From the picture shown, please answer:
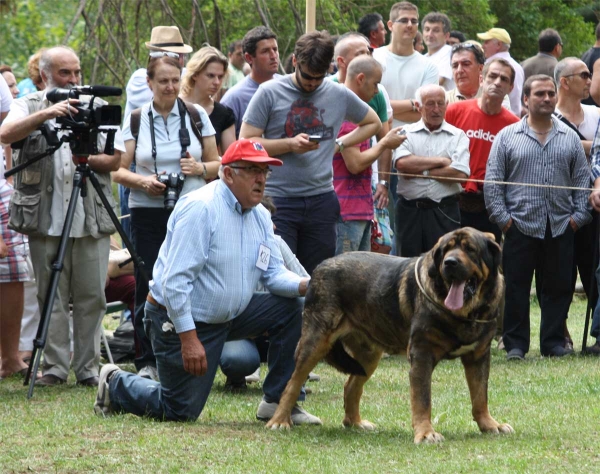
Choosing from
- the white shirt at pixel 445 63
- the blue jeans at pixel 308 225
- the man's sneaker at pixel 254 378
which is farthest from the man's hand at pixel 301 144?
the white shirt at pixel 445 63

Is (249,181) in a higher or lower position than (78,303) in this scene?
higher

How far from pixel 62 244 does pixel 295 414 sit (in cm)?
222

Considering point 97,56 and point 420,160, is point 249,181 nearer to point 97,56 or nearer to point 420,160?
point 420,160

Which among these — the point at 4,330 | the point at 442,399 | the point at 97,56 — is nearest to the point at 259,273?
the point at 442,399

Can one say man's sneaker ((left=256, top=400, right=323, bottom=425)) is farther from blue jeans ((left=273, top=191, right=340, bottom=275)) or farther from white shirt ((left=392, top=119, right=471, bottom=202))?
white shirt ((left=392, top=119, right=471, bottom=202))

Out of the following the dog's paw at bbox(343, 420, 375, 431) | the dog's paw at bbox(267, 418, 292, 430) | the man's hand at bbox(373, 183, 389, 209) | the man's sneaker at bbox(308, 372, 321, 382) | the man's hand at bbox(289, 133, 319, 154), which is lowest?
the man's sneaker at bbox(308, 372, 321, 382)

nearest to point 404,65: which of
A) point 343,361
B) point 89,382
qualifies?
point 89,382

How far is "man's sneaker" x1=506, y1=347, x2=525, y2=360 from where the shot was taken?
9703 mm

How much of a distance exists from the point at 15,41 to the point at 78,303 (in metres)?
21.8

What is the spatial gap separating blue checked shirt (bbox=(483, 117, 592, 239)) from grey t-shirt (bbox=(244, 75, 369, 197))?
197cm

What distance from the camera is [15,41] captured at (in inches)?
1137

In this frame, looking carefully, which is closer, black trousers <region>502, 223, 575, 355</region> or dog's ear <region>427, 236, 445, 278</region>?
dog's ear <region>427, 236, 445, 278</region>

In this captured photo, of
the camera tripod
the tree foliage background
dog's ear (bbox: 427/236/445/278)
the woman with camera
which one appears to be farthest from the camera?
the tree foliage background

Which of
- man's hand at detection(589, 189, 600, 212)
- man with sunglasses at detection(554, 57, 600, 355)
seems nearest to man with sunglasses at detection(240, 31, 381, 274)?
man's hand at detection(589, 189, 600, 212)
